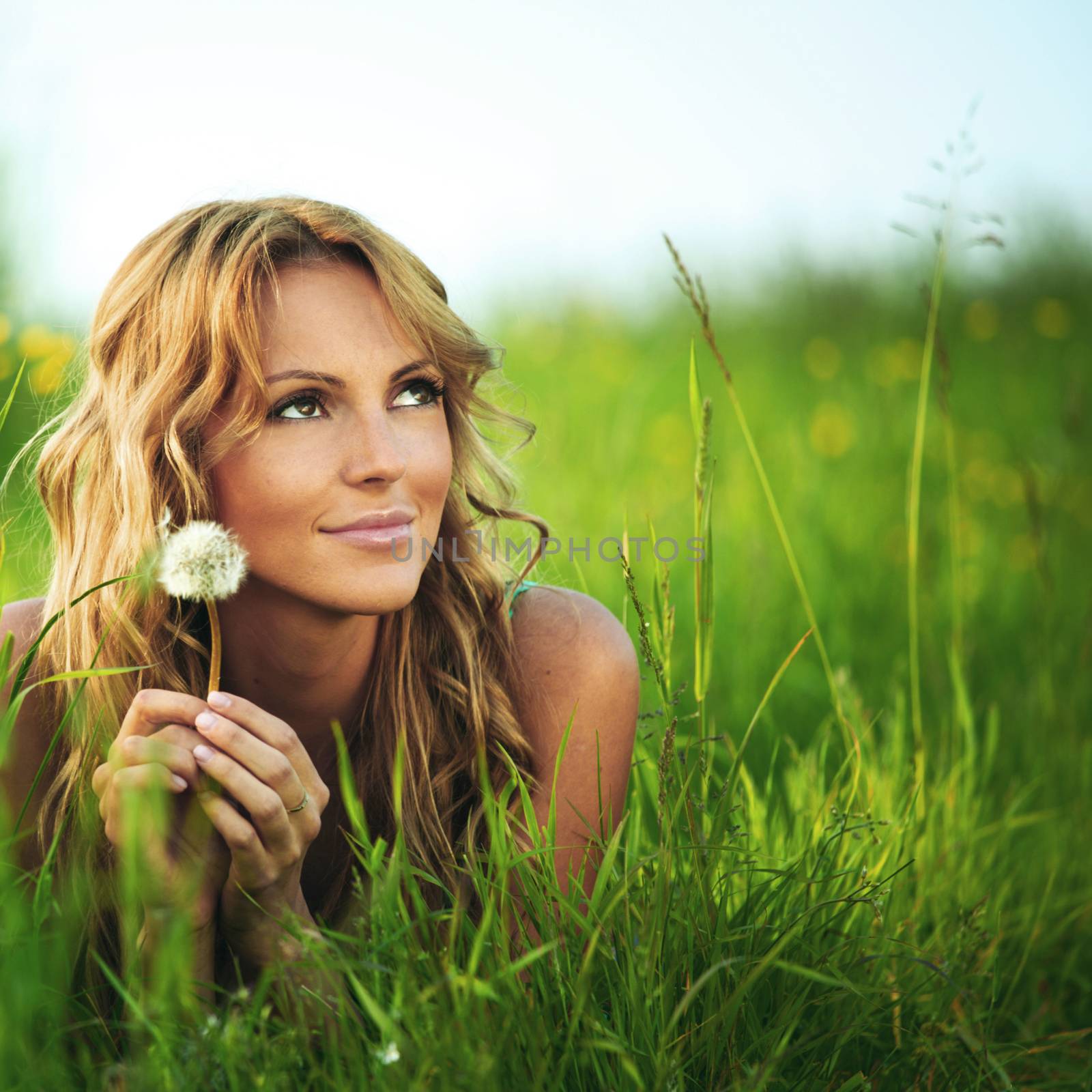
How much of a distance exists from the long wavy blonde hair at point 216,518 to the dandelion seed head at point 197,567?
0.34 m

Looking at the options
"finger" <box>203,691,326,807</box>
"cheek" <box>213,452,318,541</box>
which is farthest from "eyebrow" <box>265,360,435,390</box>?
"finger" <box>203,691,326,807</box>

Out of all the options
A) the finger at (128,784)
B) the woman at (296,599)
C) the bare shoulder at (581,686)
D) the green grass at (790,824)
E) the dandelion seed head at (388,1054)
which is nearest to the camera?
the dandelion seed head at (388,1054)

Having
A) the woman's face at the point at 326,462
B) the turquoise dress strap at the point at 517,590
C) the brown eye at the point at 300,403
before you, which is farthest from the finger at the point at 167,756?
the turquoise dress strap at the point at 517,590

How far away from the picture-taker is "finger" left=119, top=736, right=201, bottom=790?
5.48ft

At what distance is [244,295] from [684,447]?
151 inches

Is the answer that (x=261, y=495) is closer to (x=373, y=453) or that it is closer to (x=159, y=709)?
(x=373, y=453)

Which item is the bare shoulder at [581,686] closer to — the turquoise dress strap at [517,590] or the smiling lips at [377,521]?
the turquoise dress strap at [517,590]

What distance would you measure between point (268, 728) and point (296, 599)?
19.6 inches

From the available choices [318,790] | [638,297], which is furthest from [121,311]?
[638,297]

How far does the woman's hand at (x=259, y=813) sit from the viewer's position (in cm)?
172

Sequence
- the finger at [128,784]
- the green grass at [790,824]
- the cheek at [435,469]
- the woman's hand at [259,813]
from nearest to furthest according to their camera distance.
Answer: the green grass at [790,824], the finger at [128,784], the woman's hand at [259,813], the cheek at [435,469]

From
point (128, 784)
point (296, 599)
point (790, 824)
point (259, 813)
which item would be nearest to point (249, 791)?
point (259, 813)

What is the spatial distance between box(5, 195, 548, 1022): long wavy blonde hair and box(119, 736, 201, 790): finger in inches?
7.5

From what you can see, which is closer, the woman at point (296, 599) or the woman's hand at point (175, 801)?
the woman's hand at point (175, 801)
